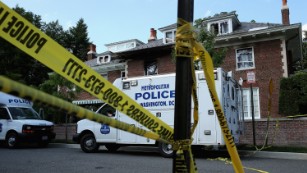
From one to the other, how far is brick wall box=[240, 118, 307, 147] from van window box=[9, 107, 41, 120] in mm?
10409

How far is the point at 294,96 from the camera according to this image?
17234 mm

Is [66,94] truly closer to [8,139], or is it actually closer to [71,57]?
[8,139]

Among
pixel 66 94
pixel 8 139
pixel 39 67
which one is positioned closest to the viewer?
pixel 8 139

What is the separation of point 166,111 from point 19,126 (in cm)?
728

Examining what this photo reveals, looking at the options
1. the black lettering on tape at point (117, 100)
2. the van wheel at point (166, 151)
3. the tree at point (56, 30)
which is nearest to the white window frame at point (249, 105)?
the van wheel at point (166, 151)

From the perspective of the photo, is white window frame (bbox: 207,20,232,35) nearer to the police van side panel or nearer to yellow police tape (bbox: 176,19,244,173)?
the police van side panel

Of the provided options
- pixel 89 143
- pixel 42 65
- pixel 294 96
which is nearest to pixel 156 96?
pixel 89 143

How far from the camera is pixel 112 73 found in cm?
2861

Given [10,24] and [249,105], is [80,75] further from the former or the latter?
[249,105]

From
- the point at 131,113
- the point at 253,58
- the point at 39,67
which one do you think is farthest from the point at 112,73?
the point at 131,113

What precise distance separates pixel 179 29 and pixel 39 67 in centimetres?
4578

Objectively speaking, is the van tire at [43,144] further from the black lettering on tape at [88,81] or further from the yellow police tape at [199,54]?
the black lettering on tape at [88,81]

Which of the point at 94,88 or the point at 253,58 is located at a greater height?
the point at 253,58

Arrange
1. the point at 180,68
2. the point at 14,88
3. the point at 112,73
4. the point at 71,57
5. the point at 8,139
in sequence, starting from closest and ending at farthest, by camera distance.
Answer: the point at 14,88 → the point at 71,57 → the point at 180,68 → the point at 8,139 → the point at 112,73
